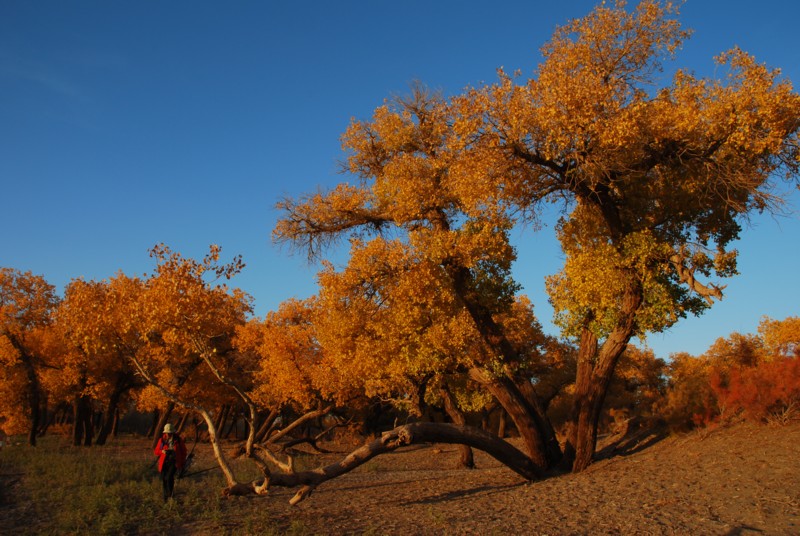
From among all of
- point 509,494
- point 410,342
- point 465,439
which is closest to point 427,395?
point 410,342

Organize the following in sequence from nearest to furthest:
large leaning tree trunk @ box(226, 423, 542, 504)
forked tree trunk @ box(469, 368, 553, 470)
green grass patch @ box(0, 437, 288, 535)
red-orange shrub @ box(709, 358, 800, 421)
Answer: green grass patch @ box(0, 437, 288, 535)
large leaning tree trunk @ box(226, 423, 542, 504)
forked tree trunk @ box(469, 368, 553, 470)
red-orange shrub @ box(709, 358, 800, 421)

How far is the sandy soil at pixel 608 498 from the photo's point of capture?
9102 mm

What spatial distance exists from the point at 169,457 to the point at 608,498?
30.4 ft

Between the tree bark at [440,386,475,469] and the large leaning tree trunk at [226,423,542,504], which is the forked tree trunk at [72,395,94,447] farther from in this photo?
the large leaning tree trunk at [226,423,542,504]

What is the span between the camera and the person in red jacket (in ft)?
39.3

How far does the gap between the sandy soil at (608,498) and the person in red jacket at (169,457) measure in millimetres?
1949

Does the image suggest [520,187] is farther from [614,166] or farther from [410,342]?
[410,342]

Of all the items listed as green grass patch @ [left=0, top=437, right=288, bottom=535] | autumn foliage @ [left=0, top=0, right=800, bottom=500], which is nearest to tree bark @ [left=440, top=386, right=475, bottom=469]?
autumn foliage @ [left=0, top=0, right=800, bottom=500]

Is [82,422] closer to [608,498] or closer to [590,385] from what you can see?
[590,385]

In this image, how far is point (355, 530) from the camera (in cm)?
928

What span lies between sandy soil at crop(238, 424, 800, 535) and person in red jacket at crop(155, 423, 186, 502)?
76.7 inches

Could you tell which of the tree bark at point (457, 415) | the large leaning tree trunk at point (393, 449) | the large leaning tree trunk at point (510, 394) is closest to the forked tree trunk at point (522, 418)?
the large leaning tree trunk at point (510, 394)

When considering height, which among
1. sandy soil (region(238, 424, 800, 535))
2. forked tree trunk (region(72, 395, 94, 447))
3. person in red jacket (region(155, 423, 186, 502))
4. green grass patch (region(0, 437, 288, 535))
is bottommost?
sandy soil (region(238, 424, 800, 535))

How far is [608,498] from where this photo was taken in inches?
435
